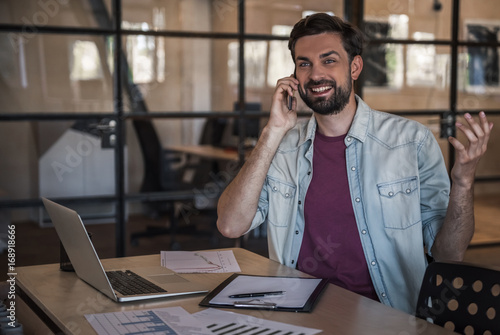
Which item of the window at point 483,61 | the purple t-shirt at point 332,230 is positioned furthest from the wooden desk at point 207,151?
the purple t-shirt at point 332,230

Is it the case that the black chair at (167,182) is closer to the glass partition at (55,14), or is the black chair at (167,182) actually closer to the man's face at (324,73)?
the glass partition at (55,14)

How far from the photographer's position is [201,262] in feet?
7.05

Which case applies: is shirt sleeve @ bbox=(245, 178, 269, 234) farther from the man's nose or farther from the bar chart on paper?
the bar chart on paper

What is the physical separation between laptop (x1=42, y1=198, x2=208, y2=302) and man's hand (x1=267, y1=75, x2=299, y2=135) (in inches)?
25.1

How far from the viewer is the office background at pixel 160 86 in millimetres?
3961

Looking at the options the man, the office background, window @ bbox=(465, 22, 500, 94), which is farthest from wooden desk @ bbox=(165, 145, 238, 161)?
the man

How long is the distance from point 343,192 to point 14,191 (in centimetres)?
235

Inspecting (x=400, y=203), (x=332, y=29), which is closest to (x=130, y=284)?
(x=400, y=203)

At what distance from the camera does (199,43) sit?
432 cm

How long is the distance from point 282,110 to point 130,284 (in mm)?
834

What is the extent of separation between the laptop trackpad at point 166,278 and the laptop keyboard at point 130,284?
0.03 meters

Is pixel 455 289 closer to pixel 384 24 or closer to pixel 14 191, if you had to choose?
pixel 14 191

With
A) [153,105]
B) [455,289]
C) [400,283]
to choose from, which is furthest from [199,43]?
[455,289]

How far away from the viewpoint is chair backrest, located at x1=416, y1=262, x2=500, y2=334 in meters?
1.61
